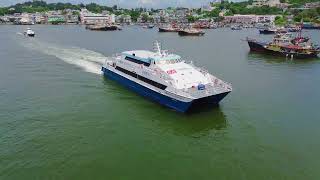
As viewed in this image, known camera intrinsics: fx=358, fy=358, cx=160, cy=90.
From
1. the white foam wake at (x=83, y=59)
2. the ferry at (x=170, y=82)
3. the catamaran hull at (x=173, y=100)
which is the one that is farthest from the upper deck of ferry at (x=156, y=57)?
the white foam wake at (x=83, y=59)

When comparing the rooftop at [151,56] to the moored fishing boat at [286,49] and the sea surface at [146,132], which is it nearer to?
the sea surface at [146,132]

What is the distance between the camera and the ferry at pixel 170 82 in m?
31.6

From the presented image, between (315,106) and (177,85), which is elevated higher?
(177,85)

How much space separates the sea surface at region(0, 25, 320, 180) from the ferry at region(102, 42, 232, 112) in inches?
38.4

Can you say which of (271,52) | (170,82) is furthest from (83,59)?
(271,52)

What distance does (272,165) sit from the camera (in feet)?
75.3

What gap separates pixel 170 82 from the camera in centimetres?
3334

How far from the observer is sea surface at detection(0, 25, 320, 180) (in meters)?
22.4

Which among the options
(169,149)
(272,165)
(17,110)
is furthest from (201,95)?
(17,110)

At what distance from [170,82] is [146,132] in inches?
270

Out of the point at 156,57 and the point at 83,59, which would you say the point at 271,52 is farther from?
the point at 156,57

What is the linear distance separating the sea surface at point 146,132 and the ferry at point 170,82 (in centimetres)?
98

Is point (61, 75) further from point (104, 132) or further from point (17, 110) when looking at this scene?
point (104, 132)

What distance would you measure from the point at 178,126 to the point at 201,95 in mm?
3674
